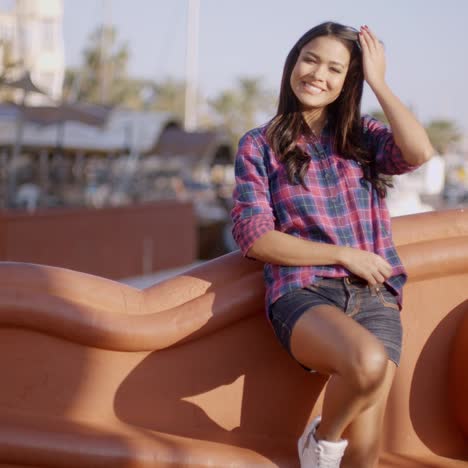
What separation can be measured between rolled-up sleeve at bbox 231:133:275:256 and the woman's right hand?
230 mm

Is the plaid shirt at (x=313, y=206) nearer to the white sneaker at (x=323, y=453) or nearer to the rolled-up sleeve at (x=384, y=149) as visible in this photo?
the rolled-up sleeve at (x=384, y=149)

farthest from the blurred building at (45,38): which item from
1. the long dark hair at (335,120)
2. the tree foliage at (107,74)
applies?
the long dark hair at (335,120)

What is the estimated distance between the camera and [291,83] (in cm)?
229

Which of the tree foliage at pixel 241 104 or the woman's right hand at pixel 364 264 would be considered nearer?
the woman's right hand at pixel 364 264

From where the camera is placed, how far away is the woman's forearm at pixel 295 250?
2088 millimetres

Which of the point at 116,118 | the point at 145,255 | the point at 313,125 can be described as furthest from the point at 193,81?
the point at 313,125

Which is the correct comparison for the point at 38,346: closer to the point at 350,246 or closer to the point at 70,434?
the point at 70,434

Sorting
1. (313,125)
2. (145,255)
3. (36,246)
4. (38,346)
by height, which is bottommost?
(145,255)

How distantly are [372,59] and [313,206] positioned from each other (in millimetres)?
472

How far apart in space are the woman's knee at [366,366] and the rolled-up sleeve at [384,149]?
0.61 metres

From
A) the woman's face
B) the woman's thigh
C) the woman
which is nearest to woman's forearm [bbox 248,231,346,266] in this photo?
the woman

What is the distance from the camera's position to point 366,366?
1875 millimetres

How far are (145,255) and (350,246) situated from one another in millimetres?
10238

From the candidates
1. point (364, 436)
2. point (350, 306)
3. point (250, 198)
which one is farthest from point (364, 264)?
point (364, 436)
